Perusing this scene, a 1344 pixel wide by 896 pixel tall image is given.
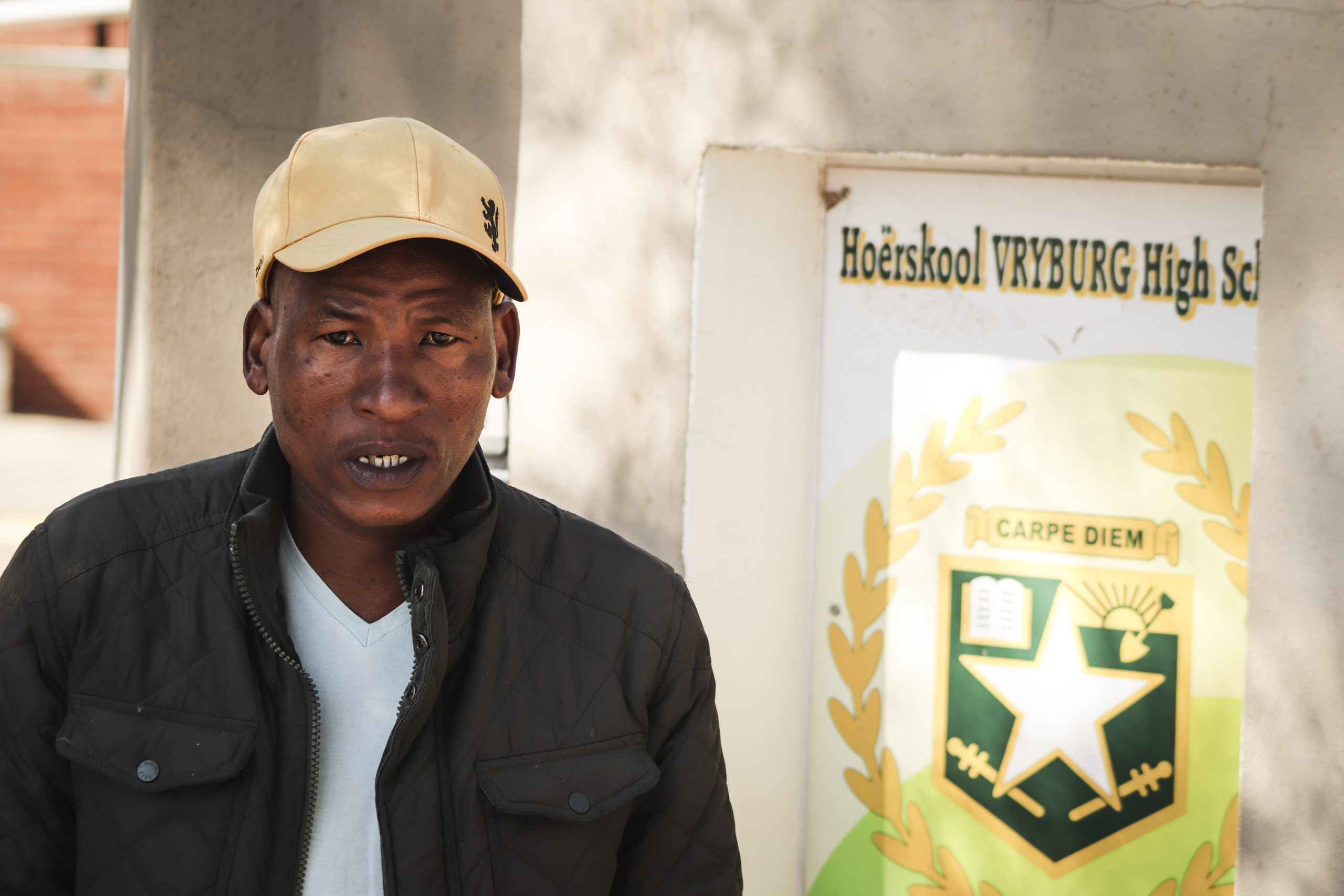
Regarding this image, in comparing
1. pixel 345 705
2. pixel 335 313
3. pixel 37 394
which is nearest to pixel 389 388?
pixel 335 313

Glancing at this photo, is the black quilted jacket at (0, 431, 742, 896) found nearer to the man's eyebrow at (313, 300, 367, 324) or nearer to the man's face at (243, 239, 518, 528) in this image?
the man's face at (243, 239, 518, 528)

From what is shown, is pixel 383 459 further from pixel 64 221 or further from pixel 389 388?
pixel 64 221

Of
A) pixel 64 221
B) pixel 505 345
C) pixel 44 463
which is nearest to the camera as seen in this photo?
pixel 505 345

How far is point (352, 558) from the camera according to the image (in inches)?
69.9

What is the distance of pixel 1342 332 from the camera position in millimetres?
3135

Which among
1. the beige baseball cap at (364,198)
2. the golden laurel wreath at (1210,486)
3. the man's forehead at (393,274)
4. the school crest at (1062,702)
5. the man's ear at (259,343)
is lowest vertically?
the school crest at (1062,702)

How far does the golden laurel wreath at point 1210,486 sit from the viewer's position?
3.32m

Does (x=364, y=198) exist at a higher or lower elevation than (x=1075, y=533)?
higher

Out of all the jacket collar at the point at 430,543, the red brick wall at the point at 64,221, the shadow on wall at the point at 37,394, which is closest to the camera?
the jacket collar at the point at 430,543

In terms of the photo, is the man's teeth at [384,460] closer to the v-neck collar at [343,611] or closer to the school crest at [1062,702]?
the v-neck collar at [343,611]

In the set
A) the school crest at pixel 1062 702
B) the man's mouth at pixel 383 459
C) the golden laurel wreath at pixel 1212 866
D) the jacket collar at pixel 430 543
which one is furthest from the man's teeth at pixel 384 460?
the golden laurel wreath at pixel 1212 866

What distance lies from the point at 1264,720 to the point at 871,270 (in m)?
1.66

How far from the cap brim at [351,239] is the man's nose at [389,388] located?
0.15m

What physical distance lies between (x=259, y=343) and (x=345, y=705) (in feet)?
1.88
